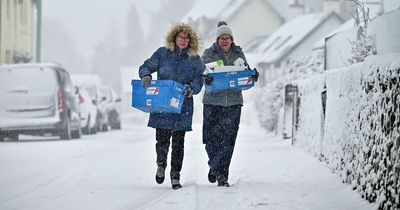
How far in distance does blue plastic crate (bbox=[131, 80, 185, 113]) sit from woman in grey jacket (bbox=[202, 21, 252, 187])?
586 mm

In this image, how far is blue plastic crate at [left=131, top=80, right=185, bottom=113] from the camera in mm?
9703

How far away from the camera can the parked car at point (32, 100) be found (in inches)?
805

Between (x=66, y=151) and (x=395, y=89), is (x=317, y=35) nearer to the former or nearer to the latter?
(x=66, y=151)

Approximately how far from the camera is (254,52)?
225 ft

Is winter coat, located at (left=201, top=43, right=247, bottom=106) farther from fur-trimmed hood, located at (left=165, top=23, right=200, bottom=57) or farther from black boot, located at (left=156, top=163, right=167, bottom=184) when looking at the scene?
black boot, located at (left=156, top=163, right=167, bottom=184)

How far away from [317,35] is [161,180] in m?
48.9

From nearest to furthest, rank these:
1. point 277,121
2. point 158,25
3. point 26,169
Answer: point 26,169 → point 277,121 → point 158,25

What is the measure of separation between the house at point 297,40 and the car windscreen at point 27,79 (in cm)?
3412

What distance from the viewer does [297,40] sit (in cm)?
5691

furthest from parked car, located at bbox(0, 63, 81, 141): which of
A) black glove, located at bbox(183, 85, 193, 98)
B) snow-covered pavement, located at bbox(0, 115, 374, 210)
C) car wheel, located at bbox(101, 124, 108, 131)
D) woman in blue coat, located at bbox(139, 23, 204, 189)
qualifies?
black glove, located at bbox(183, 85, 193, 98)

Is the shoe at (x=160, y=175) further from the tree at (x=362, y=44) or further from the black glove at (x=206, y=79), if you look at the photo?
the tree at (x=362, y=44)

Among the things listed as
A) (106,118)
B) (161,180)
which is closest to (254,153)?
(161,180)

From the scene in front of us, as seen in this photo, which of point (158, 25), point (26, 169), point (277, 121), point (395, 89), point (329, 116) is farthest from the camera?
point (158, 25)

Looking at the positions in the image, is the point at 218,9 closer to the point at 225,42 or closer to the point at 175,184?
the point at 225,42
